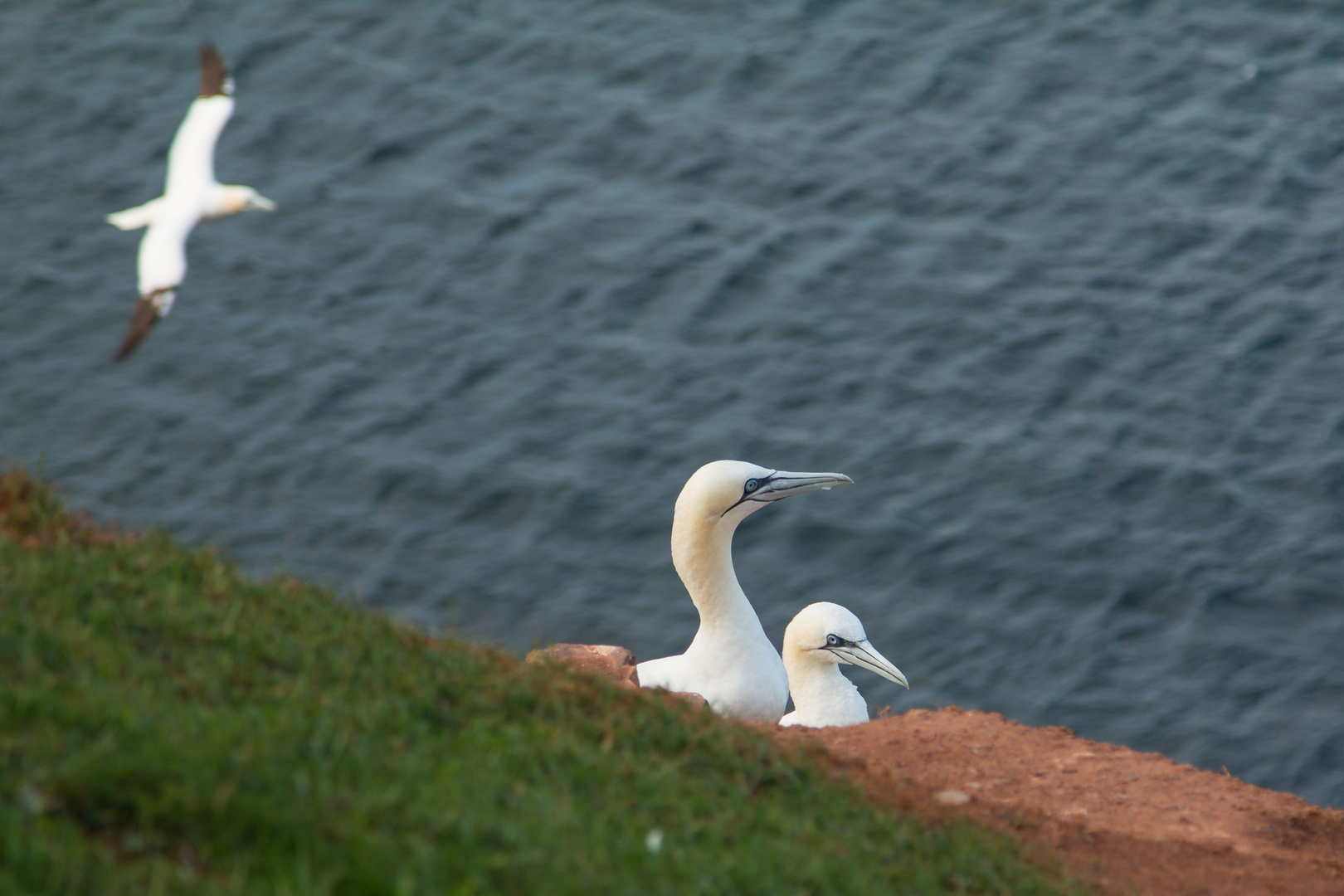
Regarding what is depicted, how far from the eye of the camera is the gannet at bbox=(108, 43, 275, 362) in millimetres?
6914

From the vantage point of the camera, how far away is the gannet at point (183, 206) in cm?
691

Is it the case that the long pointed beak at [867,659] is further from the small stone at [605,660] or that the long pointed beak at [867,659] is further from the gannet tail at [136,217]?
the gannet tail at [136,217]

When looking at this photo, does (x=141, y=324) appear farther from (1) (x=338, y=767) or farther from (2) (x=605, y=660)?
(2) (x=605, y=660)

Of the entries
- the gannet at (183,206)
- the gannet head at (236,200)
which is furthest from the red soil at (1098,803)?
the gannet head at (236,200)

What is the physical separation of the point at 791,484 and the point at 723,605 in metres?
0.91

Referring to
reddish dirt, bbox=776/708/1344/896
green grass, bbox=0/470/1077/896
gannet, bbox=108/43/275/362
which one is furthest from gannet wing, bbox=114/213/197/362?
reddish dirt, bbox=776/708/1344/896

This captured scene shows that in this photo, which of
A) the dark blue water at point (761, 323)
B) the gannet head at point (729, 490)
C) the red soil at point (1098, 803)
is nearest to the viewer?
the red soil at point (1098, 803)

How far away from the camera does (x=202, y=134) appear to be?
768 cm

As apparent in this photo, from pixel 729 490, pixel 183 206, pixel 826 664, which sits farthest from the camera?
pixel 826 664

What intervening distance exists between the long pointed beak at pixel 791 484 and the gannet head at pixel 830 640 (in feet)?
3.34

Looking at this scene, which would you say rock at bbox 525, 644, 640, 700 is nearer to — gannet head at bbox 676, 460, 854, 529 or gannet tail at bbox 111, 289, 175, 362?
gannet head at bbox 676, 460, 854, 529

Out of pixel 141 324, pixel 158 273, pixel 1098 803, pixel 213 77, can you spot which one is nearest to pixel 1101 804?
pixel 1098 803

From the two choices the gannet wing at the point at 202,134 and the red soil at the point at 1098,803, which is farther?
the gannet wing at the point at 202,134

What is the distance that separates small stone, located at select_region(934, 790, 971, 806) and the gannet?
4148mm
